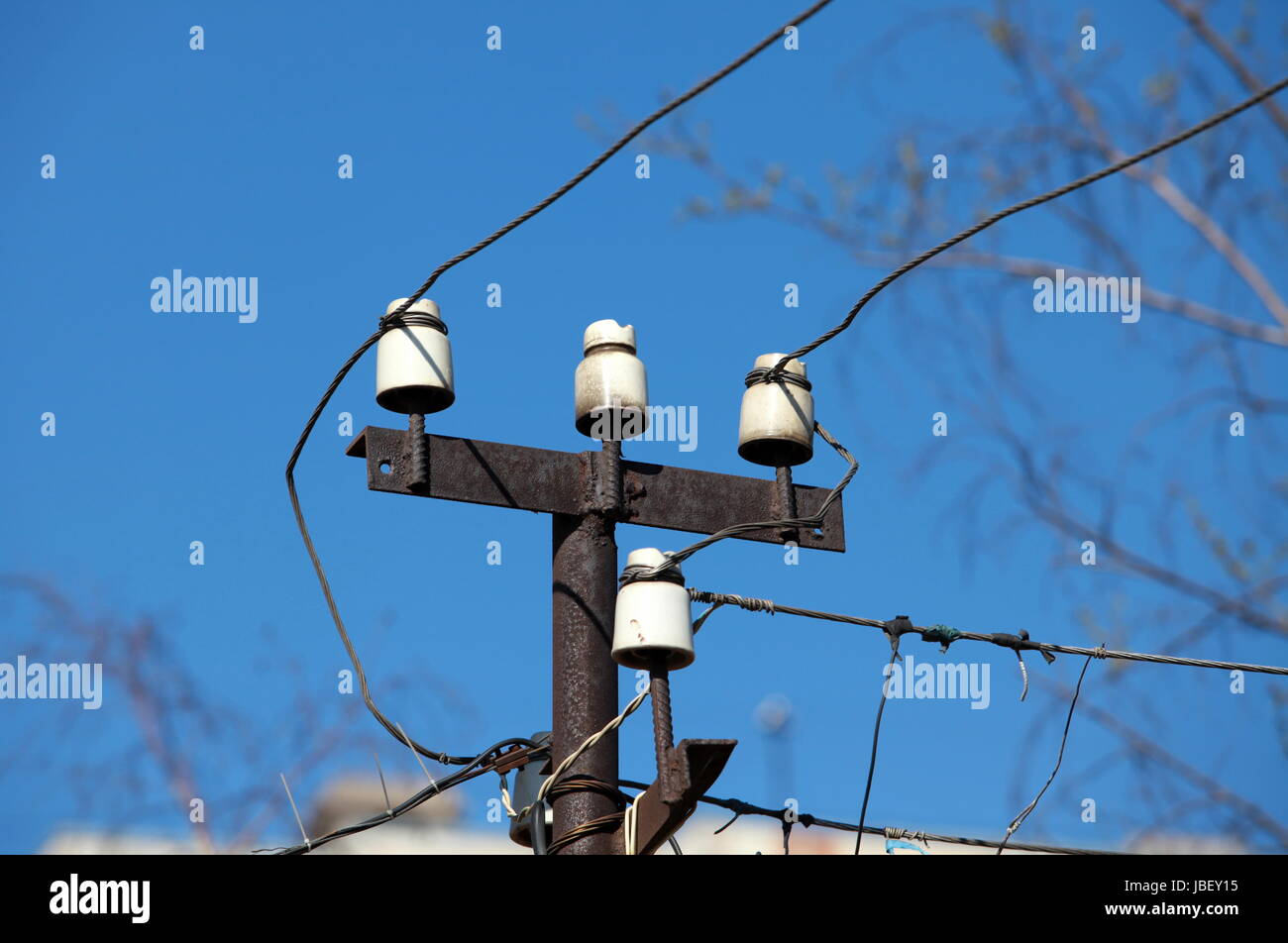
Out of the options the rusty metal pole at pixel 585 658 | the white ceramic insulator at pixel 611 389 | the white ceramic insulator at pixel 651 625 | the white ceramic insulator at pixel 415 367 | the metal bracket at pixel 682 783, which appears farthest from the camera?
the white ceramic insulator at pixel 611 389

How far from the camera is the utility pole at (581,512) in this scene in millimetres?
6098

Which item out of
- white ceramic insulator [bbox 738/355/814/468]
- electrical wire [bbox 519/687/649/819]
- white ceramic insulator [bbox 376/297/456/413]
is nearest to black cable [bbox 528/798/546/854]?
electrical wire [bbox 519/687/649/819]

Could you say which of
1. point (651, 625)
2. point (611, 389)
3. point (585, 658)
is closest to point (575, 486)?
point (611, 389)

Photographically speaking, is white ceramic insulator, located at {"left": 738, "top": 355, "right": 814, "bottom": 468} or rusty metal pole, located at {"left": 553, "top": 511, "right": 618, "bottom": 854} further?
white ceramic insulator, located at {"left": 738, "top": 355, "right": 814, "bottom": 468}

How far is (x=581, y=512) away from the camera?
641 centimetres

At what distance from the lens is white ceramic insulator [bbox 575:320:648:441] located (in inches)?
254

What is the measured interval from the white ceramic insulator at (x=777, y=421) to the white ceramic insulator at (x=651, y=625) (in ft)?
3.43

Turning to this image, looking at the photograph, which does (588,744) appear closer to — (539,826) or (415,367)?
(539,826)

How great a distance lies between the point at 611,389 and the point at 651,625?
106cm

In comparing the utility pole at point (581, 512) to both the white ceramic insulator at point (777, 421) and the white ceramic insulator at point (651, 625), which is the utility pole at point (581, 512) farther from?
the white ceramic insulator at point (777, 421)

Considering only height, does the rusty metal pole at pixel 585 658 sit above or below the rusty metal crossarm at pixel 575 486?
below

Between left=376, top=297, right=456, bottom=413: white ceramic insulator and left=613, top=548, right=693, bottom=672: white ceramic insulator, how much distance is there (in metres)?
1.02

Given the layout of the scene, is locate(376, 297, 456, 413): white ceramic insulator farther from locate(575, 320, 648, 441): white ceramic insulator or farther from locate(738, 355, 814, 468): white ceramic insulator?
locate(738, 355, 814, 468): white ceramic insulator

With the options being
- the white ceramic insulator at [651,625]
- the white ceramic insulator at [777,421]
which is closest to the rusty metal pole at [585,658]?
the white ceramic insulator at [651,625]
